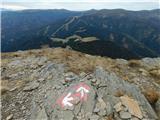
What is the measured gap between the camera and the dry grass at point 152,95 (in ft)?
59.1

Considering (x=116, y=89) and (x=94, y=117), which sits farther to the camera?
(x=116, y=89)

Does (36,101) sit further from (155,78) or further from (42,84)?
(155,78)

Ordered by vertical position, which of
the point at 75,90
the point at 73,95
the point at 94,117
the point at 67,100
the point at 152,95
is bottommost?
the point at 152,95

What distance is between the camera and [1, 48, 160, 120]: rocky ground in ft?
49.8

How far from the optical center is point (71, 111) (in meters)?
15.1

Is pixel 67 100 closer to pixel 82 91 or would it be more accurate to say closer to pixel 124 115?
pixel 82 91

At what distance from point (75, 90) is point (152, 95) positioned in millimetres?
5538

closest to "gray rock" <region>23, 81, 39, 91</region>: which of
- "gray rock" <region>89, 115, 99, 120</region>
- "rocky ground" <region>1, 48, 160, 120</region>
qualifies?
"rocky ground" <region>1, 48, 160, 120</region>

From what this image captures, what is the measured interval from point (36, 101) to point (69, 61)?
5.13 metres

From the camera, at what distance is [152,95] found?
18312mm

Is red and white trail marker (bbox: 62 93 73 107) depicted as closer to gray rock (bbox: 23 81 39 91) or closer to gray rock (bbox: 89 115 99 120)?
gray rock (bbox: 89 115 99 120)

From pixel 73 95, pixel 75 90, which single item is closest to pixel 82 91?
pixel 75 90

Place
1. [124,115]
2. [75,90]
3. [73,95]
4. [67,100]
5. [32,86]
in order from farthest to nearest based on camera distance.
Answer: [32,86], [75,90], [73,95], [67,100], [124,115]

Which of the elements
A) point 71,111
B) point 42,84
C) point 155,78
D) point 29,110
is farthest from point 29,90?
point 155,78
